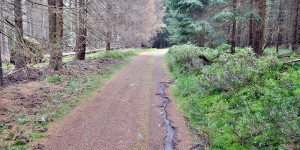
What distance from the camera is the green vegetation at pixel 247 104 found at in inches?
169

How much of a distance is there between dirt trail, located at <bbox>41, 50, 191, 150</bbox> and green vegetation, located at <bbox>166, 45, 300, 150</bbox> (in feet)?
2.36

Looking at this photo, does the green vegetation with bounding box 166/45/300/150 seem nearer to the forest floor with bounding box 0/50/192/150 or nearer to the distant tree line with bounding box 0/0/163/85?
the forest floor with bounding box 0/50/192/150

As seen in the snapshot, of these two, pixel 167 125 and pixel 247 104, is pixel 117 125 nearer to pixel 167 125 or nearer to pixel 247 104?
pixel 167 125

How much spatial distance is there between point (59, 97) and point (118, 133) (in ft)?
11.5

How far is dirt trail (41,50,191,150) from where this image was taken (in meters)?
5.24

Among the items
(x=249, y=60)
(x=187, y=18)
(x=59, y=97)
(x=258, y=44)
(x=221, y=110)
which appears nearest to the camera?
(x=221, y=110)

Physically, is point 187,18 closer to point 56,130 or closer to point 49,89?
point 49,89

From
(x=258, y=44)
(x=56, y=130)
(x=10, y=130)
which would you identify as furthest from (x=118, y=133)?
(x=258, y=44)

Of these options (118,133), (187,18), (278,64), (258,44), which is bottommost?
(118,133)

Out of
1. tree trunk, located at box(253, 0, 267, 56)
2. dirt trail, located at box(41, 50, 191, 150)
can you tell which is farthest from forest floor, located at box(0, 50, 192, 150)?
tree trunk, located at box(253, 0, 267, 56)

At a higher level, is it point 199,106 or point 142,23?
point 142,23

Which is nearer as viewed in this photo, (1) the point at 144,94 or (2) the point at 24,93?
(2) the point at 24,93

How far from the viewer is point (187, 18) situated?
1983 centimetres

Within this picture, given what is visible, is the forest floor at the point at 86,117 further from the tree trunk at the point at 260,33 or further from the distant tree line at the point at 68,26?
the tree trunk at the point at 260,33
